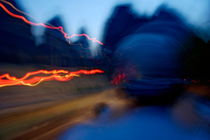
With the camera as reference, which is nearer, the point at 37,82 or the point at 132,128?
the point at 132,128

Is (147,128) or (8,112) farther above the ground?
(8,112)

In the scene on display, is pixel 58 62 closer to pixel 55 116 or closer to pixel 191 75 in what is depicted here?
pixel 55 116

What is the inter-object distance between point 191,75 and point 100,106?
1307 centimetres

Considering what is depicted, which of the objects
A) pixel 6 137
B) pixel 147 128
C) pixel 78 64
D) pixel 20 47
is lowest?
pixel 147 128

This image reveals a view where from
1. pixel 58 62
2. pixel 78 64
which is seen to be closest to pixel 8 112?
pixel 58 62

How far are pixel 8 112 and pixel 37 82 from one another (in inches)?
135

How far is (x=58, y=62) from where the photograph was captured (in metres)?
10.9

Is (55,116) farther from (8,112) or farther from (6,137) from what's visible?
(6,137)

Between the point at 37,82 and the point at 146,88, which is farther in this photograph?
the point at 146,88

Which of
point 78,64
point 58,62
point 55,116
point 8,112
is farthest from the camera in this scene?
point 78,64

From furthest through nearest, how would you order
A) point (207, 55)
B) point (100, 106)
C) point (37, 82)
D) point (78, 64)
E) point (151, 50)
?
point (151, 50)
point (207, 55)
point (78, 64)
point (37, 82)
point (100, 106)

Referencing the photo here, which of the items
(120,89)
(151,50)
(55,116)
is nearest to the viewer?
(55,116)

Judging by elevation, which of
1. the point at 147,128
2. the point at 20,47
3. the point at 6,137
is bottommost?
the point at 147,128

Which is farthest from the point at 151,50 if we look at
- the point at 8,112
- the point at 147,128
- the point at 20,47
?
the point at 8,112
